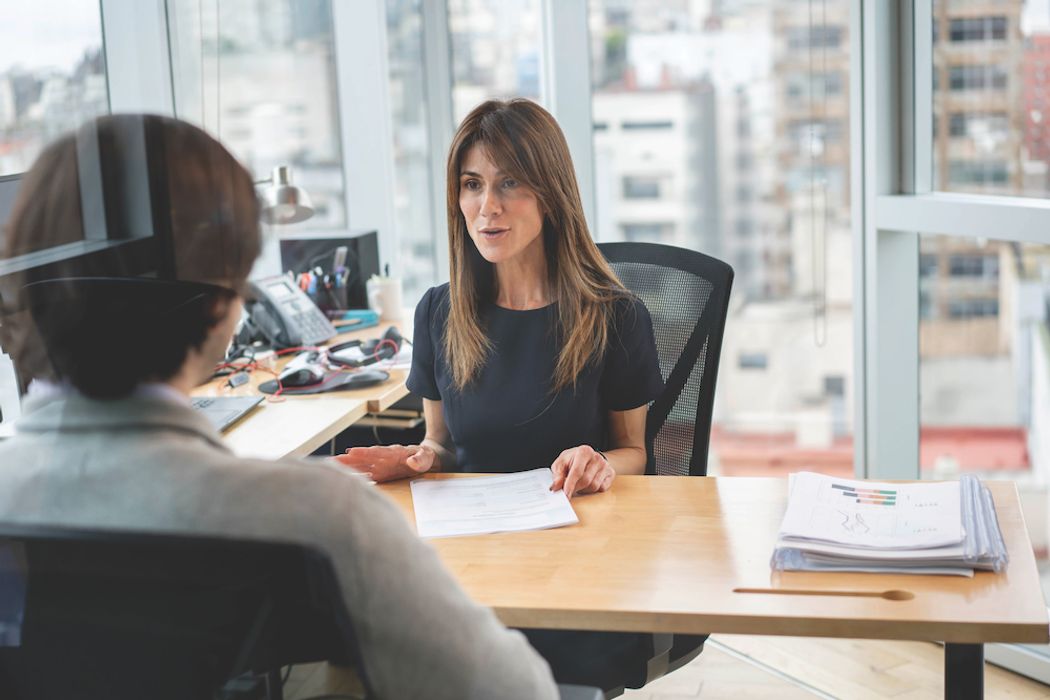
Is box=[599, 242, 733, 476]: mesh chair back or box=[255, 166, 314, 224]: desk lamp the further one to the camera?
box=[255, 166, 314, 224]: desk lamp

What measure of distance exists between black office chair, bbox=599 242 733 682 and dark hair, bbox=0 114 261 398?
4.14 ft

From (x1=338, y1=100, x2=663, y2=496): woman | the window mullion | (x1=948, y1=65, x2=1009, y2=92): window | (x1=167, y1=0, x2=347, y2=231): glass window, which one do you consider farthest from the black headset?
(x1=948, y1=65, x2=1009, y2=92): window

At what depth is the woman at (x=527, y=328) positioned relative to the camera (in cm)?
196

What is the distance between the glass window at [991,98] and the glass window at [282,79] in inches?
63.2

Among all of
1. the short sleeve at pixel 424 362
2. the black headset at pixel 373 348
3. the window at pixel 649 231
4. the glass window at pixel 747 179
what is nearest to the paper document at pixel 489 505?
the short sleeve at pixel 424 362

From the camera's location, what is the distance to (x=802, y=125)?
329 cm

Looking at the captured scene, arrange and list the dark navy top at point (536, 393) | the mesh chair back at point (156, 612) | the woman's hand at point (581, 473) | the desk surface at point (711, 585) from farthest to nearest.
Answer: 1. the dark navy top at point (536, 393)
2. the woman's hand at point (581, 473)
3. the desk surface at point (711, 585)
4. the mesh chair back at point (156, 612)

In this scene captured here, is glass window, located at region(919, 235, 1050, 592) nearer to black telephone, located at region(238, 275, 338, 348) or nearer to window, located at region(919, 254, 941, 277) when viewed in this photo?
window, located at region(919, 254, 941, 277)

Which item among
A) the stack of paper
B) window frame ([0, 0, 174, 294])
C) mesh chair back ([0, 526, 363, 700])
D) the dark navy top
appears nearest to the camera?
mesh chair back ([0, 526, 363, 700])

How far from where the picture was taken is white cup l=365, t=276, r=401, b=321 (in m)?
3.11

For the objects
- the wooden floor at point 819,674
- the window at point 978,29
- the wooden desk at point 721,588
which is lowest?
the wooden floor at point 819,674

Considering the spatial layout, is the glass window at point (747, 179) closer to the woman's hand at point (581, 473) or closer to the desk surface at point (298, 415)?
the desk surface at point (298, 415)

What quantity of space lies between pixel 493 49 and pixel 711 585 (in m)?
2.71

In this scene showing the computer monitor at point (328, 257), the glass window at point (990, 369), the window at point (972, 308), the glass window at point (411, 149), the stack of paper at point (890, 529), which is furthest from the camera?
the glass window at point (411, 149)
